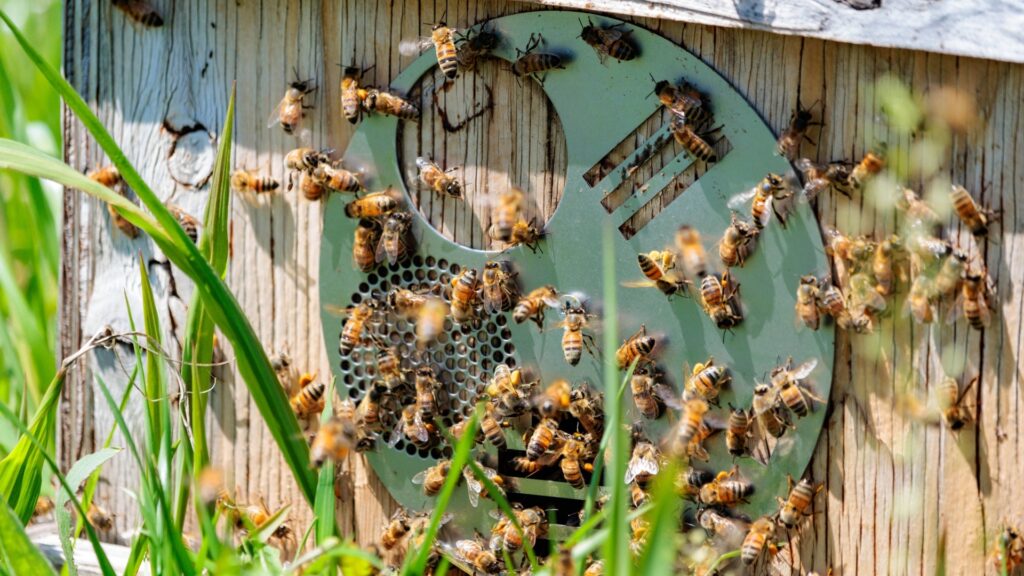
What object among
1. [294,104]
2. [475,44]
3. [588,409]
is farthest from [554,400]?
[294,104]

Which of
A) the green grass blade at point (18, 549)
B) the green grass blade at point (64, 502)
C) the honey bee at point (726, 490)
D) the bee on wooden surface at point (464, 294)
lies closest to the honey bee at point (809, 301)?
the honey bee at point (726, 490)

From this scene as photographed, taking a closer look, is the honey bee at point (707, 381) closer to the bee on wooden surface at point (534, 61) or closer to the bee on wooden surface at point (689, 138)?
the bee on wooden surface at point (689, 138)

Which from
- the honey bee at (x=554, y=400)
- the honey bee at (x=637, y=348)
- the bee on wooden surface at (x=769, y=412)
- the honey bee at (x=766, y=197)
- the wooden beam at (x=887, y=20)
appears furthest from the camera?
the honey bee at (x=554, y=400)

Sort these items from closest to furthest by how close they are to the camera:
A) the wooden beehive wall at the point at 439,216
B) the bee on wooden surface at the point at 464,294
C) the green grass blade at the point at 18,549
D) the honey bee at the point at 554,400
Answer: the green grass blade at the point at 18,549 → the wooden beehive wall at the point at 439,216 → the honey bee at the point at 554,400 → the bee on wooden surface at the point at 464,294

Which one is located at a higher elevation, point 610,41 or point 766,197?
point 610,41

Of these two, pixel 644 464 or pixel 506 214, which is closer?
pixel 644 464

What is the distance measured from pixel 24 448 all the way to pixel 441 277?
1.53 m

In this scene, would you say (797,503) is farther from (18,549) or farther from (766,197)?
(18,549)

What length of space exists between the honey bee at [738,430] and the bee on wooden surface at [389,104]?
156 centimetres

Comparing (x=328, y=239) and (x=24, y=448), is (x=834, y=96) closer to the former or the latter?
(x=328, y=239)

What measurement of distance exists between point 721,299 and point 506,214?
798mm

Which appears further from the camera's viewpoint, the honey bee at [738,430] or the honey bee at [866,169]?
the honey bee at [738,430]

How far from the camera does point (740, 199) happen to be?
376 cm

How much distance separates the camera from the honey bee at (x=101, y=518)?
493 cm
